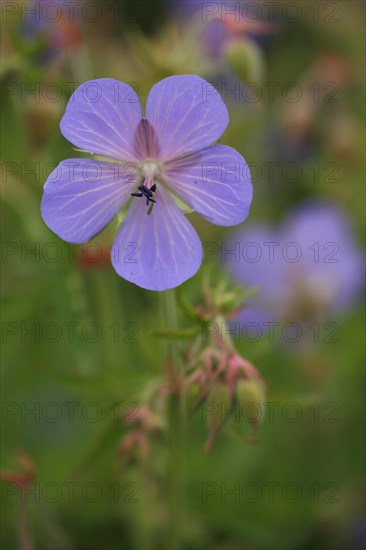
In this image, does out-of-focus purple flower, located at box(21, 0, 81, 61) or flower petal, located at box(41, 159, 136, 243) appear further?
out-of-focus purple flower, located at box(21, 0, 81, 61)

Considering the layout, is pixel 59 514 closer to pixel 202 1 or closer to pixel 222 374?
pixel 222 374

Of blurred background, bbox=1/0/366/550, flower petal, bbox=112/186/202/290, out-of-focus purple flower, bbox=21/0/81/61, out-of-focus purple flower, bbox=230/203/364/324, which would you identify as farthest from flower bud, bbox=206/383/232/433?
out-of-focus purple flower, bbox=230/203/364/324

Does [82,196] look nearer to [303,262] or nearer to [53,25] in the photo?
[53,25]

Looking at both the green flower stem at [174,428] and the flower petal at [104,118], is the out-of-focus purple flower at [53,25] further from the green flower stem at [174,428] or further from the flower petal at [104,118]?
the green flower stem at [174,428]

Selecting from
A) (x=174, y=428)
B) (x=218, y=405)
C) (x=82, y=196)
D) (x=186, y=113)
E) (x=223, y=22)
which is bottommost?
(x=174, y=428)

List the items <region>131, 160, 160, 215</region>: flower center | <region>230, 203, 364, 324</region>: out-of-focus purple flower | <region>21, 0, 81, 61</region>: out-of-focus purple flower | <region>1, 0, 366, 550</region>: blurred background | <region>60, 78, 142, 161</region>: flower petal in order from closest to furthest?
<region>60, 78, 142, 161</region>: flower petal
<region>131, 160, 160, 215</region>: flower center
<region>1, 0, 366, 550</region>: blurred background
<region>21, 0, 81, 61</region>: out-of-focus purple flower
<region>230, 203, 364, 324</region>: out-of-focus purple flower

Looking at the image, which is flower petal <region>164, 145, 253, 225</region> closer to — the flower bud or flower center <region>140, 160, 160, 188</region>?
flower center <region>140, 160, 160, 188</region>

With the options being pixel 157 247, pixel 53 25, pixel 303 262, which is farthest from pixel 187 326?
pixel 303 262

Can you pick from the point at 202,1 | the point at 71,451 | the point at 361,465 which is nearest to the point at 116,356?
the point at 71,451
